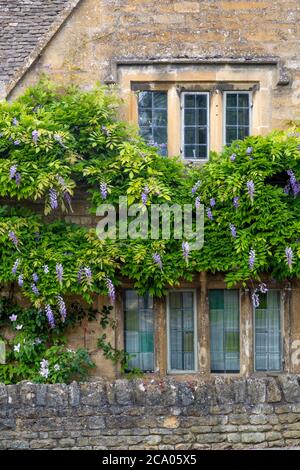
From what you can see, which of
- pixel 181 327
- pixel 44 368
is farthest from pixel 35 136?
pixel 181 327

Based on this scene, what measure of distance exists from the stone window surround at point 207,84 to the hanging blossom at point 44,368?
4.02 metres

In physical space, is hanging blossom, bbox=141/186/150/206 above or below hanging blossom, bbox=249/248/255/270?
above

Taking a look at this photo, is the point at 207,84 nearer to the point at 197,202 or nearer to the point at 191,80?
the point at 191,80

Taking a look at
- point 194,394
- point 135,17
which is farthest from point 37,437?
point 135,17

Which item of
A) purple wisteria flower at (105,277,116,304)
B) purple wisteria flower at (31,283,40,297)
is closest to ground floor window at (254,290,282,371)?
purple wisteria flower at (105,277,116,304)

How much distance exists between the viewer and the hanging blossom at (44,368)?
11820 mm

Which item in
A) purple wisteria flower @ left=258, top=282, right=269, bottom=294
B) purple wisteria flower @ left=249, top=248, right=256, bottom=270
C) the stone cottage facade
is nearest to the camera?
purple wisteria flower @ left=249, top=248, right=256, bottom=270

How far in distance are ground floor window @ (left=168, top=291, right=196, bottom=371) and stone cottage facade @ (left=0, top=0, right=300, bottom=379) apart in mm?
60

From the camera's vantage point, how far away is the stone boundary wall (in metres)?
9.66

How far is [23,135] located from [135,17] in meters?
2.75

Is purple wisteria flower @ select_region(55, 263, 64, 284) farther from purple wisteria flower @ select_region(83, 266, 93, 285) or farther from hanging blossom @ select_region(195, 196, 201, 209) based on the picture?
hanging blossom @ select_region(195, 196, 201, 209)

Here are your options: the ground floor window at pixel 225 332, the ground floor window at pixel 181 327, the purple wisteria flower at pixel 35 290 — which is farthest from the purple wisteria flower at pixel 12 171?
the ground floor window at pixel 225 332

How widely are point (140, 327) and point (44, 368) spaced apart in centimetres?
185

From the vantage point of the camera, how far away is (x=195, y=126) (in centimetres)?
1293
